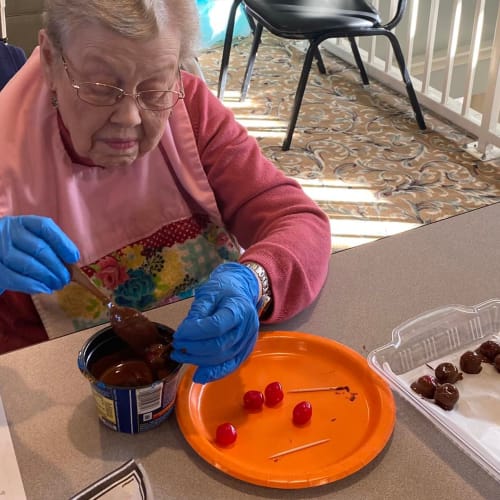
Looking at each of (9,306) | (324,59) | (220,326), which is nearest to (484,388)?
(220,326)

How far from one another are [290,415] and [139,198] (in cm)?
49

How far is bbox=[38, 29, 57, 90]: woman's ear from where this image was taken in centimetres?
98

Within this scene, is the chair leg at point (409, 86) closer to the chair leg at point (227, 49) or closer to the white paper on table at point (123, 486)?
the chair leg at point (227, 49)

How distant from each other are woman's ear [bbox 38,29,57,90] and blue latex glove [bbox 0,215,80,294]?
271mm

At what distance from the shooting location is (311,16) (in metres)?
2.80

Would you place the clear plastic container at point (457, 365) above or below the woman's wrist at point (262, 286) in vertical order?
below

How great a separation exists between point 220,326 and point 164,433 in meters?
0.14

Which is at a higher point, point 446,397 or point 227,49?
point 446,397

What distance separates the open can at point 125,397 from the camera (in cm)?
75

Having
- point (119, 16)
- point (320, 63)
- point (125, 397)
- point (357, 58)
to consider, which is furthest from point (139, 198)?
point (320, 63)

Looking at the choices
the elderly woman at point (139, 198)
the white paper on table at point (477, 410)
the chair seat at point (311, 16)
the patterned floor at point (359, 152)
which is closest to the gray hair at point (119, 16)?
the elderly woman at point (139, 198)

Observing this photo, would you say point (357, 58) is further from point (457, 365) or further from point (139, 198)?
point (457, 365)

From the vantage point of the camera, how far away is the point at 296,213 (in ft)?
3.68

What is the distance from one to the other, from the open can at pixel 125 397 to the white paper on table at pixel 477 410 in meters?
0.28
